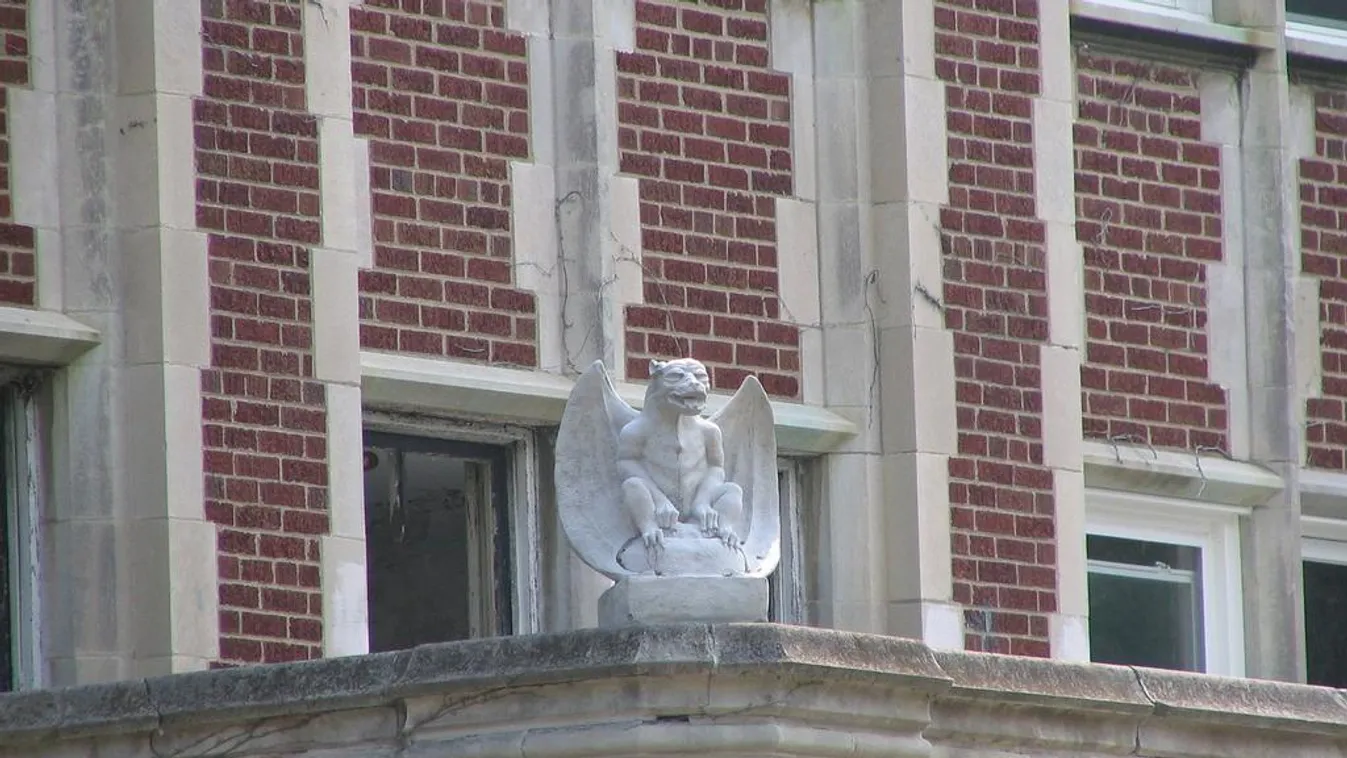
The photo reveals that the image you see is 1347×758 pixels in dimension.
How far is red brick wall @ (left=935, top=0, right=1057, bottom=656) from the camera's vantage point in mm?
19484

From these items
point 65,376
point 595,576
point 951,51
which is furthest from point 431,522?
point 951,51

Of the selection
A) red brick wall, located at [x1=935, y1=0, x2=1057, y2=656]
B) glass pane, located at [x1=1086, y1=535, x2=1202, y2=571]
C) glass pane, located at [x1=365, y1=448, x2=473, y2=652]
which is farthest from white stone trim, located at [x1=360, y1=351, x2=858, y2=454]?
glass pane, located at [x1=1086, y1=535, x2=1202, y2=571]

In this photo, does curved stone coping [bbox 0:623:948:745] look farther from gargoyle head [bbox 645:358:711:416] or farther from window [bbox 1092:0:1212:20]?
window [bbox 1092:0:1212:20]

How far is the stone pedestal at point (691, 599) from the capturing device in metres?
14.3

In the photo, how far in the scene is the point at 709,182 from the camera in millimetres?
19156

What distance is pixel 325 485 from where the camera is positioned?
17.4 m

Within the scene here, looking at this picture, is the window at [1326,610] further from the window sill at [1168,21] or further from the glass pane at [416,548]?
the glass pane at [416,548]

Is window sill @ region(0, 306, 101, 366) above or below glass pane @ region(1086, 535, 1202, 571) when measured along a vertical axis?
above

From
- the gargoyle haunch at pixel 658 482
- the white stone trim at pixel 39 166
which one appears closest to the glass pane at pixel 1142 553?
the gargoyle haunch at pixel 658 482

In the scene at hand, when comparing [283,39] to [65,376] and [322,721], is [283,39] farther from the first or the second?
[322,721]

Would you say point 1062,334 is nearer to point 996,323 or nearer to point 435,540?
point 996,323

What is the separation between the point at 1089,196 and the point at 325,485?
4862mm

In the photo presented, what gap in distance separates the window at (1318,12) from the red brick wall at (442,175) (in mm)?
4970

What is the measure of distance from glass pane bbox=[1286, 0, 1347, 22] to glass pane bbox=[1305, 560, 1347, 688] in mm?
2766
